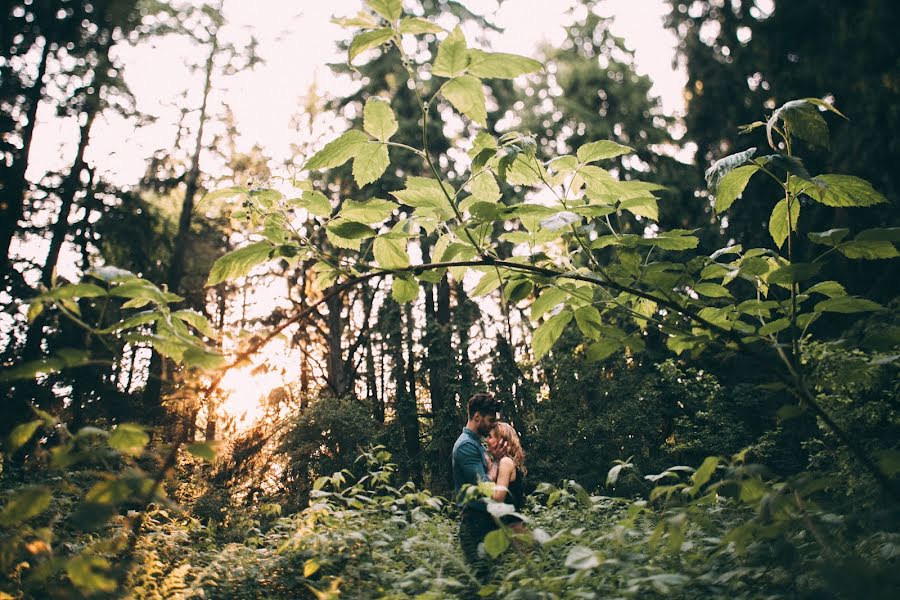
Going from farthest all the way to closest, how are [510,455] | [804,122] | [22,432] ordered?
[510,455]
[804,122]
[22,432]

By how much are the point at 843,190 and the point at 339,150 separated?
3.19ft

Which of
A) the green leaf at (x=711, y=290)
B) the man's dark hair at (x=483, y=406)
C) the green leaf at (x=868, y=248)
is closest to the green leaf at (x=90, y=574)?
the green leaf at (x=711, y=290)

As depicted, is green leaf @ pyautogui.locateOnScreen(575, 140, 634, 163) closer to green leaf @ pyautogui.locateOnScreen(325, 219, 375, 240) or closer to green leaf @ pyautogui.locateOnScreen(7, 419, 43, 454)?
green leaf @ pyautogui.locateOnScreen(325, 219, 375, 240)

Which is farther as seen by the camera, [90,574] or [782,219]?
[782,219]

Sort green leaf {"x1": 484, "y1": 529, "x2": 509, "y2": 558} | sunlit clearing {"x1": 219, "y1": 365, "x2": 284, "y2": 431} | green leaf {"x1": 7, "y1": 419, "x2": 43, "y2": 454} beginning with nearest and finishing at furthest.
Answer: green leaf {"x1": 7, "y1": 419, "x2": 43, "y2": 454} < green leaf {"x1": 484, "y1": 529, "x2": 509, "y2": 558} < sunlit clearing {"x1": 219, "y1": 365, "x2": 284, "y2": 431}

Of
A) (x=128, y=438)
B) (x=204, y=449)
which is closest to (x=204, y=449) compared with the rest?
(x=204, y=449)

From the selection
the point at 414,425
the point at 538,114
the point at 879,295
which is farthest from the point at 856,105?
the point at 414,425

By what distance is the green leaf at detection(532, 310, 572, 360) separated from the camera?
1.15m

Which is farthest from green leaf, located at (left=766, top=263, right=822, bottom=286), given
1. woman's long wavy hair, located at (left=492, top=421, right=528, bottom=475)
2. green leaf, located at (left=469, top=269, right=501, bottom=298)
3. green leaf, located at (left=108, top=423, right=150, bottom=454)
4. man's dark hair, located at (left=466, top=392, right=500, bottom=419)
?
woman's long wavy hair, located at (left=492, top=421, right=528, bottom=475)

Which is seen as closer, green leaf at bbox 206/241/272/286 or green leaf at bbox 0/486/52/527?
green leaf at bbox 0/486/52/527

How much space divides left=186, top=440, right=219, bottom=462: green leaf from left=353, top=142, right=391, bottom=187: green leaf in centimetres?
58

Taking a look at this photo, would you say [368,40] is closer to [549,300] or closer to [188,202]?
[549,300]

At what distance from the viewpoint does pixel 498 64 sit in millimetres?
934

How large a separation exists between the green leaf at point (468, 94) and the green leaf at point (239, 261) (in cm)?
46
